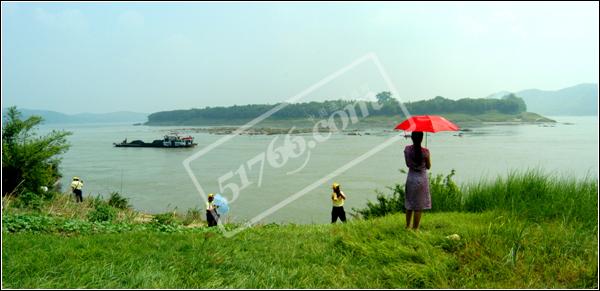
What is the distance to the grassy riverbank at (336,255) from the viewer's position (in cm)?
417

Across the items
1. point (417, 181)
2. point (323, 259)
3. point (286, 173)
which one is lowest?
point (286, 173)

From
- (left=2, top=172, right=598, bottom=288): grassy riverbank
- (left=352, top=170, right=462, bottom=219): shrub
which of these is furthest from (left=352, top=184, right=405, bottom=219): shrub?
(left=2, top=172, right=598, bottom=288): grassy riverbank

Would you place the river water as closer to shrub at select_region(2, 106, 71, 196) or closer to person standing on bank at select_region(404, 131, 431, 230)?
shrub at select_region(2, 106, 71, 196)

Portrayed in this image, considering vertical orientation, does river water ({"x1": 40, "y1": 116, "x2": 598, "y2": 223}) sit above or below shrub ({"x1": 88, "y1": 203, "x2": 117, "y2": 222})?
below

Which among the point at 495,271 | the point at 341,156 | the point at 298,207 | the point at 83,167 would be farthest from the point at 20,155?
the point at 341,156

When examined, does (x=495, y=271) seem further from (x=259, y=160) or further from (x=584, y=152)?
(x=584, y=152)

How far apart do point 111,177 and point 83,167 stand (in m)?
6.68

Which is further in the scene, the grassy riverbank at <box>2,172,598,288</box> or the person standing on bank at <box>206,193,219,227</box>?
the person standing on bank at <box>206,193,219,227</box>

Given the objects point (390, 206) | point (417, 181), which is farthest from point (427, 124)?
point (390, 206)

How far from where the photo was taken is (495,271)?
4273mm

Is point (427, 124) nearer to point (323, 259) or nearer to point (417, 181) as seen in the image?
point (417, 181)

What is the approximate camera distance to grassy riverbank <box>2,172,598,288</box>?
417cm

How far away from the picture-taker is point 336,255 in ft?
16.2

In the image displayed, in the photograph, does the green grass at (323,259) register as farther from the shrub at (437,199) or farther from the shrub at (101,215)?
the shrub at (101,215)
